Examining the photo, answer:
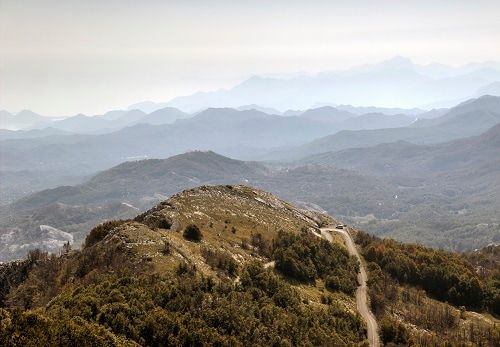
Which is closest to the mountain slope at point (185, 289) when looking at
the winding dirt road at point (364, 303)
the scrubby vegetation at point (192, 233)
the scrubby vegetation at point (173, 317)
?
the scrubby vegetation at point (173, 317)

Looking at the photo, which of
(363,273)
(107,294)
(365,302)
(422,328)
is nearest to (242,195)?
(363,273)

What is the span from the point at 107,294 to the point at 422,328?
70.5m

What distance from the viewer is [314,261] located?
110375 mm

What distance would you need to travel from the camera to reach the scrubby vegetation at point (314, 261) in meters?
99.9

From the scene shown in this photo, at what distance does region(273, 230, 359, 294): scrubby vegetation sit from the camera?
328 feet

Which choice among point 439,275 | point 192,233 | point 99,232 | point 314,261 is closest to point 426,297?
point 439,275

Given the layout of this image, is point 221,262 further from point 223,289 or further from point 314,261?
point 314,261

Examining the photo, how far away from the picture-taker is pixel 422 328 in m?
97.0

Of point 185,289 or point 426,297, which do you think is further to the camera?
point 426,297

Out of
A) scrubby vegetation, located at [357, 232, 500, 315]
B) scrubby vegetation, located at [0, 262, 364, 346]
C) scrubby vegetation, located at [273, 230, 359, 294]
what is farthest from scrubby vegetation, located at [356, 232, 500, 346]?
scrubby vegetation, located at [0, 262, 364, 346]

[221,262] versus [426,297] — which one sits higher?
[221,262]

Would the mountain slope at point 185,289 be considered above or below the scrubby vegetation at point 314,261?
above

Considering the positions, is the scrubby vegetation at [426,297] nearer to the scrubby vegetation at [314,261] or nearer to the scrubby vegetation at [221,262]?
the scrubby vegetation at [314,261]

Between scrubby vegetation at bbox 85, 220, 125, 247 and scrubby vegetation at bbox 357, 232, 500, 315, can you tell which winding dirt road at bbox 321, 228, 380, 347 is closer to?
scrubby vegetation at bbox 357, 232, 500, 315
